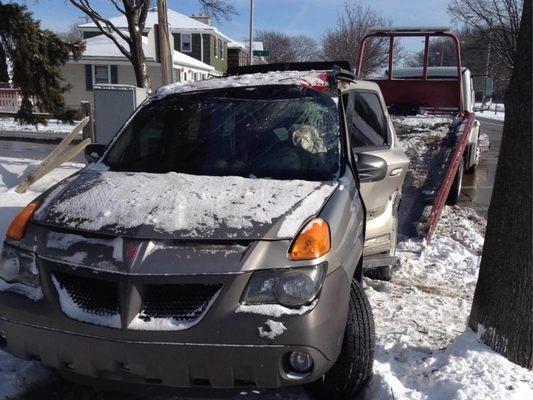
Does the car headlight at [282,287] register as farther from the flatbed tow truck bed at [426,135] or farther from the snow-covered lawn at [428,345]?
the flatbed tow truck bed at [426,135]

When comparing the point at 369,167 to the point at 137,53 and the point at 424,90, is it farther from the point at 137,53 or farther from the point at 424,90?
the point at 137,53

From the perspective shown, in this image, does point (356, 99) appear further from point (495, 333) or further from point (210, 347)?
point (210, 347)

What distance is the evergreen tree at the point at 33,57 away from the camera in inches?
356

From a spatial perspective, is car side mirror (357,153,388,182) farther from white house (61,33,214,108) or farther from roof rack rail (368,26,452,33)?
white house (61,33,214,108)

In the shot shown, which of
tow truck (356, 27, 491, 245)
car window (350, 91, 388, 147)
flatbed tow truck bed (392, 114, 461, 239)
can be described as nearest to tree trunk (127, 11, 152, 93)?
tow truck (356, 27, 491, 245)

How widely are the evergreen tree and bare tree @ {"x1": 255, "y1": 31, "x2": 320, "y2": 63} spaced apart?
53436 millimetres

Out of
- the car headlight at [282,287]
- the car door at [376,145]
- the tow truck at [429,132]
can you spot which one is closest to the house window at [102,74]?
the tow truck at [429,132]

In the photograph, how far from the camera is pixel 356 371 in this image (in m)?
2.73

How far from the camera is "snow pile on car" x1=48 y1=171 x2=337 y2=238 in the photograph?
2.49 meters

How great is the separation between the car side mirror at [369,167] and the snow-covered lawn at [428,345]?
1.04m

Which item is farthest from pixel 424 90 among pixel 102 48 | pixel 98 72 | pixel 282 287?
pixel 102 48

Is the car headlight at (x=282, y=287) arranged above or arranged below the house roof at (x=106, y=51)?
below

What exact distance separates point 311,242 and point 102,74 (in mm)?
28258

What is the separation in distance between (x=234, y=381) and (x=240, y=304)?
34cm
